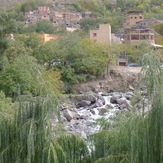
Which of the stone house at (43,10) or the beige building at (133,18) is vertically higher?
the stone house at (43,10)

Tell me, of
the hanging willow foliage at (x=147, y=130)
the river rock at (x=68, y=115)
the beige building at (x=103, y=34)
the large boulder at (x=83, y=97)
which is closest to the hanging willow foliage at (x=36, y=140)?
the hanging willow foliage at (x=147, y=130)

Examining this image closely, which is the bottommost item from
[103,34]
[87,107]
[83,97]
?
[87,107]

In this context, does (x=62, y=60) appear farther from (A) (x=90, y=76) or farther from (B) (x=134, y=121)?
(B) (x=134, y=121)

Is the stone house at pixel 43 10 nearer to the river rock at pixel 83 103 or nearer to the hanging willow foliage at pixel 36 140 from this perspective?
the river rock at pixel 83 103

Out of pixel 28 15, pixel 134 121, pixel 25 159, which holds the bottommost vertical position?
pixel 25 159

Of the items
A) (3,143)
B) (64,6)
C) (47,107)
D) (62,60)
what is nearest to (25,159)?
(3,143)

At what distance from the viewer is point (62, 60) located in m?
36.8

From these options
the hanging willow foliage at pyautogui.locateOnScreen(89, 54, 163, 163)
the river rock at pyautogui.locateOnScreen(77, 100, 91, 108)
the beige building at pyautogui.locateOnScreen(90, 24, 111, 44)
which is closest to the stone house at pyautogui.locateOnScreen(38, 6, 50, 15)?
the beige building at pyautogui.locateOnScreen(90, 24, 111, 44)

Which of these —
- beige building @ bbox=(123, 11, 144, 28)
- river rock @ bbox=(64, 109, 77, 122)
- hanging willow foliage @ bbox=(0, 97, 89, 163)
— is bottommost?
river rock @ bbox=(64, 109, 77, 122)

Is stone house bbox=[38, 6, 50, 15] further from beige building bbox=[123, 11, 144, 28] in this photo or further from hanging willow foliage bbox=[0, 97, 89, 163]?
hanging willow foliage bbox=[0, 97, 89, 163]

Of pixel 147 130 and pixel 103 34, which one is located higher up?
pixel 103 34

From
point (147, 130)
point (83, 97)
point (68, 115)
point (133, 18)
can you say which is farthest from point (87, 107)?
point (133, 18)

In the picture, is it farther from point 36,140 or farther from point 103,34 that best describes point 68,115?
point 103,34

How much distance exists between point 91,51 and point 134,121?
31.5 meters
